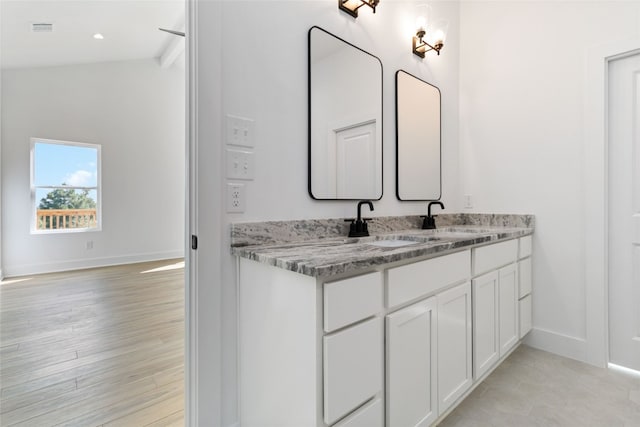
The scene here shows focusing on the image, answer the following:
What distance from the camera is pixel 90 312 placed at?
2982 mm

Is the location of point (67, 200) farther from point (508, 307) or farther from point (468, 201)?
point (508, 307)

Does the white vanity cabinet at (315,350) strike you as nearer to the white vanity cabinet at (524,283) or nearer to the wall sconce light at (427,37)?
the white vanity cabinet at (524,283)

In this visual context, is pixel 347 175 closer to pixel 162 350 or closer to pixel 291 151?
pixel 291 151

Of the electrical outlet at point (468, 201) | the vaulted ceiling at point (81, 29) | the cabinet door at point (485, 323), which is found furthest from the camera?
the vaulted ceiling at point (81, 29)

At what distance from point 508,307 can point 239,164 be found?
181 cm

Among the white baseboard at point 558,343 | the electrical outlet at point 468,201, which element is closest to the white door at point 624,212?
the white baseboard at point 558,343

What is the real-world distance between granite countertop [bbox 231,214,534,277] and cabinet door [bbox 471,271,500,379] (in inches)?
9.3

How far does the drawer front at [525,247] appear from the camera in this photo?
213 centimetres

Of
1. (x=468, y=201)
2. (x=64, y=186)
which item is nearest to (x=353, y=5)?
(x=468, y=201)

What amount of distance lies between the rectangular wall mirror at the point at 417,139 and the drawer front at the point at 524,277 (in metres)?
0.74

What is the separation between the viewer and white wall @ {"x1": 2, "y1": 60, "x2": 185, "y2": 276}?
4410 millimetres

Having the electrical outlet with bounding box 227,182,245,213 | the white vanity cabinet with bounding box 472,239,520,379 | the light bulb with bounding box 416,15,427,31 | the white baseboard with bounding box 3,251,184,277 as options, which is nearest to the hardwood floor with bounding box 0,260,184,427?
the white baseboard with bounding box 3,251,184,277

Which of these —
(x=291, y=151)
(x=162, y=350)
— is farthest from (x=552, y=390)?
(x=162, y=350)

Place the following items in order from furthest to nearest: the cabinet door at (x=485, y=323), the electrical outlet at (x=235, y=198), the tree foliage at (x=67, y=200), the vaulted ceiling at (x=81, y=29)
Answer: the tree foliage at (x=67, y=200) → the vaulted ceiling at (x=81, y=29) → the cabinet door at (x=485, y=323) → the electrical outlet at (x=235, y=198)
